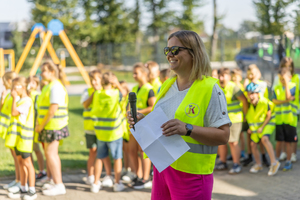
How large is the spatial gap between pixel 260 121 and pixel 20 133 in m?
3.87

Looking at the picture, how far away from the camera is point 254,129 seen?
19.2 feet

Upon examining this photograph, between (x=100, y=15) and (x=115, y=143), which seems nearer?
(x=115, y=143)

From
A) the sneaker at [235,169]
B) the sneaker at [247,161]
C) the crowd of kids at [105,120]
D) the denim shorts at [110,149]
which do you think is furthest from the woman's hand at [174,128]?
the sneaker at [247,161]

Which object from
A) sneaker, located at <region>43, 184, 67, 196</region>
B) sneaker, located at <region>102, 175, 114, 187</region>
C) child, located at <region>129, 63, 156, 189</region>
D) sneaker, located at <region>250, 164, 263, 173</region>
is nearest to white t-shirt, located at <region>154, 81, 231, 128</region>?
child, located at <region>129, 63, 156, 189</region>

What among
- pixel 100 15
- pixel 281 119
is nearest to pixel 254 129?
pixel 281 119

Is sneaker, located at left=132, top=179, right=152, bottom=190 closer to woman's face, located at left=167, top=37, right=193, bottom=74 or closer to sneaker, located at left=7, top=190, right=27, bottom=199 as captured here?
sneaker, located at left=7, top=190, right=27, bottom=199

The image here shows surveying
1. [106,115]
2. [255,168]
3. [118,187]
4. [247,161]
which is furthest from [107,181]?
[247,161]

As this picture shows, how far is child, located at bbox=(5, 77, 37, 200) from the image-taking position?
4641 millimetres

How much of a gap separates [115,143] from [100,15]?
40291 mm

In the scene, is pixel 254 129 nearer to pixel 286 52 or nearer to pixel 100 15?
pixel 286 52

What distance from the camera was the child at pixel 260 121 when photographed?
5.71m

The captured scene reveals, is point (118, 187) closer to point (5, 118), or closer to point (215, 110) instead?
point (5, 118)

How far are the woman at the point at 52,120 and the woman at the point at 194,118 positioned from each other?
2.63 meters

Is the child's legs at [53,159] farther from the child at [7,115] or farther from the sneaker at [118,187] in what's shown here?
the sneaker at [118,187]
